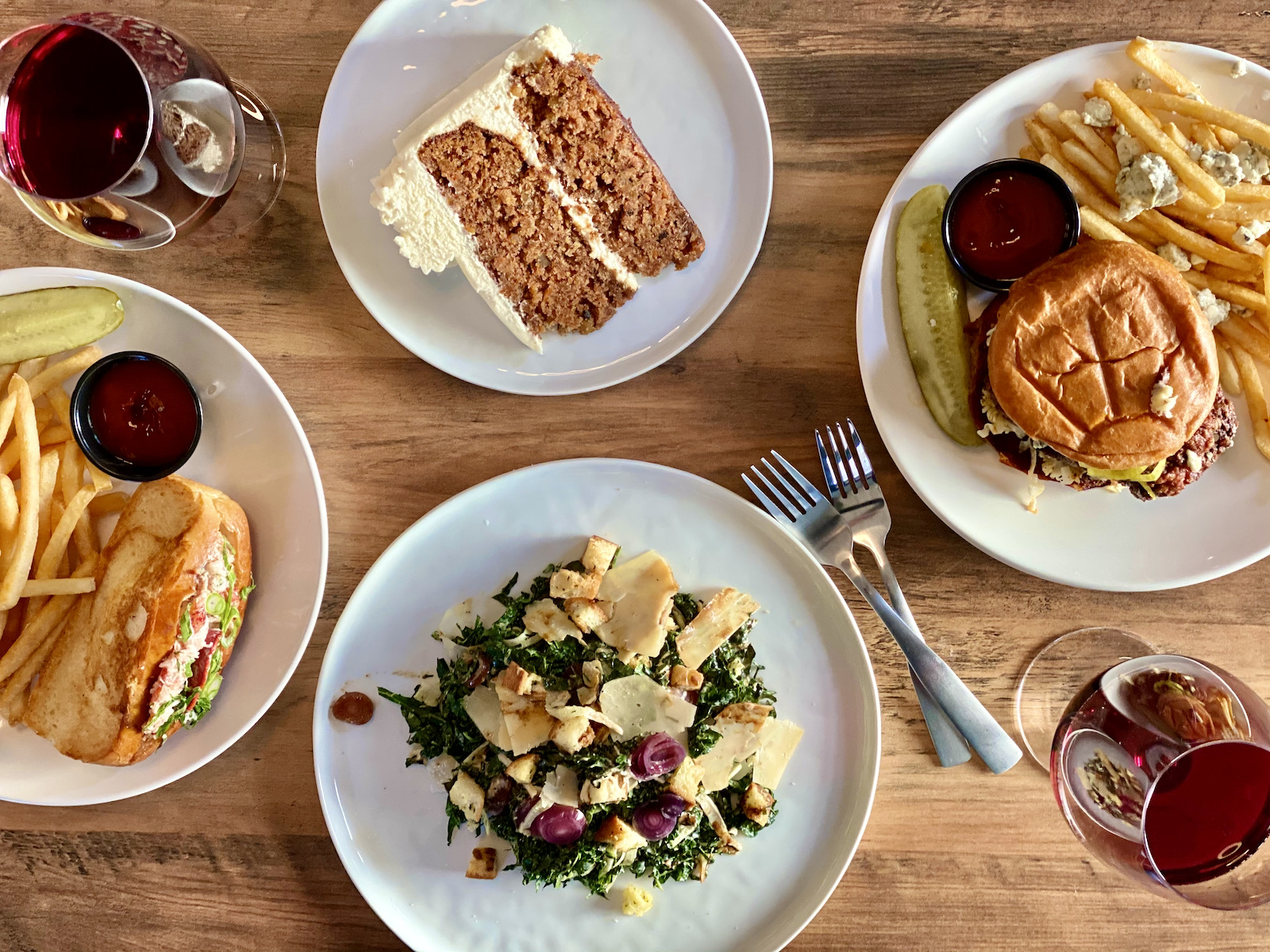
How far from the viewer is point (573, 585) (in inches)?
102

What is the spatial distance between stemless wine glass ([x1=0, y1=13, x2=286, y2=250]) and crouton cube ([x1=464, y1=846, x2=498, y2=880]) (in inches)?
83.4

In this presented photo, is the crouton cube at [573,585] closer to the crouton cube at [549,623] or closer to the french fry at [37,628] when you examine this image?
the crouton cube at [549,623]

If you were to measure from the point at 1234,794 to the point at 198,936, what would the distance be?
3.29 metres

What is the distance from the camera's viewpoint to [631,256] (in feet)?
8.86

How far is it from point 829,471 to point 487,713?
1.36 m

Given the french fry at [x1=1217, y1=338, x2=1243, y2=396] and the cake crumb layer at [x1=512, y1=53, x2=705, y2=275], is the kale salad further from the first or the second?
the french fry at [x1=1217, y1=338, x2=1243, y2=396]

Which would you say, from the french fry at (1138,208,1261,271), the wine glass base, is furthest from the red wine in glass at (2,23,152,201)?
the wine glass base

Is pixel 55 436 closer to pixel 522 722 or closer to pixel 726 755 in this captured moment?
pixel 522 722

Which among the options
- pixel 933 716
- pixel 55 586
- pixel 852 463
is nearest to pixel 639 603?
pixel 852 463

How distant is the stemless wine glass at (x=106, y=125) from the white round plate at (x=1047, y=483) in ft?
6.62

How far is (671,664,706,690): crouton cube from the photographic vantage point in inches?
101

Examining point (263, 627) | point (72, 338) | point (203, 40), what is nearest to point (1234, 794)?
point (263, 627)

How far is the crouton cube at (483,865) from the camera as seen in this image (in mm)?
2674

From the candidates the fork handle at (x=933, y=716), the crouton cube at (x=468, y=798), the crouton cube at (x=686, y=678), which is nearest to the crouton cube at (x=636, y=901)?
the crouton cube at (x=468, y=798)
